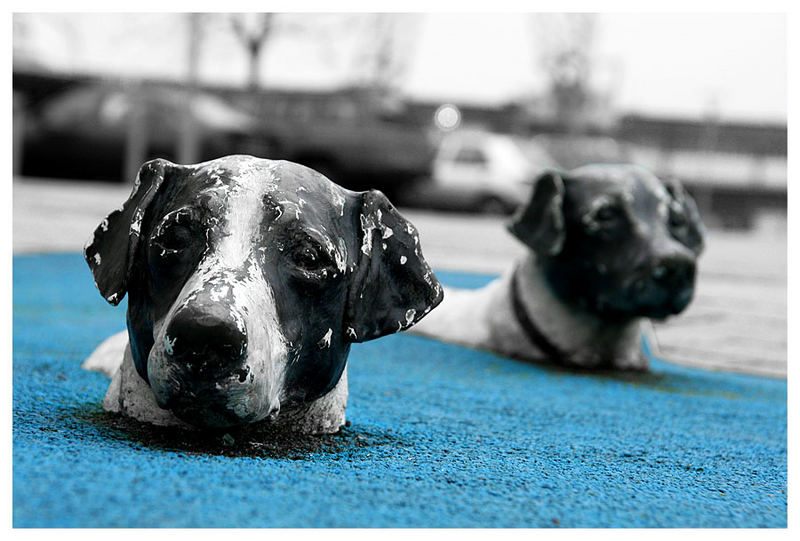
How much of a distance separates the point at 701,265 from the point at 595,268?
7083mm

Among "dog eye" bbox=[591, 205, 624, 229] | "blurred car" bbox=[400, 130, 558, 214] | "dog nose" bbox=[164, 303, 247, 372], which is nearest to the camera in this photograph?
"dog nose" bbox=[164, 303, 247, 372]

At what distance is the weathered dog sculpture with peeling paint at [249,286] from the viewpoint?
2.21m

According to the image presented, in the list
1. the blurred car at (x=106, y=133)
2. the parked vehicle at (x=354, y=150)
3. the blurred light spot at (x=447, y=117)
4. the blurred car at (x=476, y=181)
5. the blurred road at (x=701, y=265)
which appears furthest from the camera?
the blurred light spot at (x=447, y=117)

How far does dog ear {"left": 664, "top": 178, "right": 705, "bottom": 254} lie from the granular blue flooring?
2.22 ft

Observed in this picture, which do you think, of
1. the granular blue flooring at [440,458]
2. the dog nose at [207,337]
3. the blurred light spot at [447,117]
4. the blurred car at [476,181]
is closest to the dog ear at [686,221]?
the granular blue flooring at [440,458]

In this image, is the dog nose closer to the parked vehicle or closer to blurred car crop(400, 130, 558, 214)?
blurred car crop(400, 130, 558, 214)

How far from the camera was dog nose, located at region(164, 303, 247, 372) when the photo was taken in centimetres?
213

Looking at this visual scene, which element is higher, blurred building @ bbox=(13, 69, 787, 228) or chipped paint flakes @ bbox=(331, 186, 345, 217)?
chipped paint flakes @ bbox=(331, 186, 345, 217)

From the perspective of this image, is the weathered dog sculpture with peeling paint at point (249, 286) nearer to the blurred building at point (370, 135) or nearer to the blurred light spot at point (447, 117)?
the blurred building at point (370, 135)

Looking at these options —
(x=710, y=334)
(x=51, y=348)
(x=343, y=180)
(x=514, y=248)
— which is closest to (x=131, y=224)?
(x=51, y=348)

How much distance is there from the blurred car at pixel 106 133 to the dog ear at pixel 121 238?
1605cm

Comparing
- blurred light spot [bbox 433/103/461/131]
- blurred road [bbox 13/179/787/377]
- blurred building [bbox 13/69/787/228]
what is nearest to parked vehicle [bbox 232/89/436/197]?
blurred building [bbox 13/69/787/228]

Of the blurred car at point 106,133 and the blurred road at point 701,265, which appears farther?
the blurred car at point 106,133

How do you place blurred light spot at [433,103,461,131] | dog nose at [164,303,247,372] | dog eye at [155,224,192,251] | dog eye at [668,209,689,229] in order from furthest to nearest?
1. blurred light spot at [433,103,461,131]
2. dog eye at [668,209,689,229]
3. dog eye at [155,224,192,251]
4. dog nose at [164,303,247,372]
